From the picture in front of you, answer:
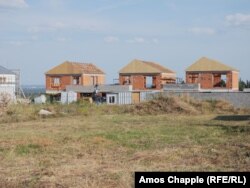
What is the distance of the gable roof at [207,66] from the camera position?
56.8 m

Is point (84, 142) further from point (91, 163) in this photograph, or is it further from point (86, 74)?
point (86, 74)

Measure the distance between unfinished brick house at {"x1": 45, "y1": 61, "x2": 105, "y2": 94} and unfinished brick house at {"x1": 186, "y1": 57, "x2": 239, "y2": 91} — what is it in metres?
13.2

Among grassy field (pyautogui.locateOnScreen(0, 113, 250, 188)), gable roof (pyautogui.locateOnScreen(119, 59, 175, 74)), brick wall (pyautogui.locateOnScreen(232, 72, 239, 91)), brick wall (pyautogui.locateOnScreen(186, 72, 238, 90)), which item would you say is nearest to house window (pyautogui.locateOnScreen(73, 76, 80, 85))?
gable roof (pyautogui.locateOnScreen(119, 59, 175, 74))

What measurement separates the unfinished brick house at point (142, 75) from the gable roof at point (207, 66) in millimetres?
3577

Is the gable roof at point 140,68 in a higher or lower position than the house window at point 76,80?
higher

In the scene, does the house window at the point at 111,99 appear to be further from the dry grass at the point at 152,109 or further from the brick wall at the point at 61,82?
the dry grass at the point at 152,109

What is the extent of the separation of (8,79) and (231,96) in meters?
25.2

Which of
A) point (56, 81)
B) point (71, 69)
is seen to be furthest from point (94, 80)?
point (56, 81)

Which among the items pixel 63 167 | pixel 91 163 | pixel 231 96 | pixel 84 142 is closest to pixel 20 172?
pixel 63 167

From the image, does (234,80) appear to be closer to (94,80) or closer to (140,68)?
(140,68)

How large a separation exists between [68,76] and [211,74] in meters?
18.2

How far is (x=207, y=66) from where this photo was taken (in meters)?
57.2

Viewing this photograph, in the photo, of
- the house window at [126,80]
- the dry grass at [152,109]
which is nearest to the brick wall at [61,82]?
the house window at [126,80]

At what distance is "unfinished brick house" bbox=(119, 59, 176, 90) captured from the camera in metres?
58.5
